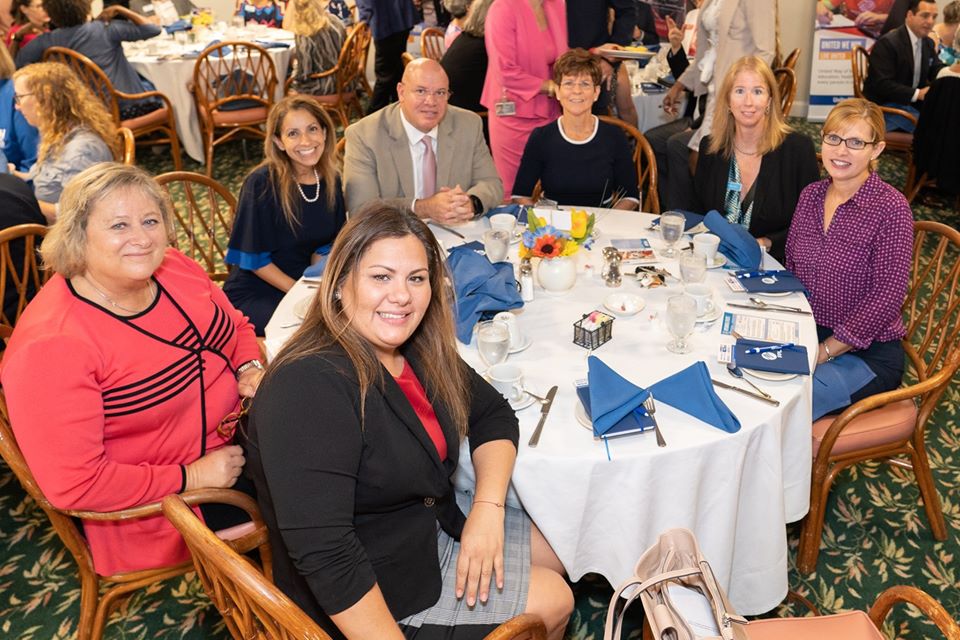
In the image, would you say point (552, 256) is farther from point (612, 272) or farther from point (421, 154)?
point (421, 154)

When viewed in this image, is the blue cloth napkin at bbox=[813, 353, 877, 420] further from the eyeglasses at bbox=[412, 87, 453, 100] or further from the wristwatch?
the eyeglasses at bbox=[412, 87, 453, 100]

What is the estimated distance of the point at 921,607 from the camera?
1.41m

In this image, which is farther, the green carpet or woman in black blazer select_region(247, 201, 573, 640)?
the green carpet

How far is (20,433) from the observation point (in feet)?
5.68

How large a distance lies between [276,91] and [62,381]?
4829mm

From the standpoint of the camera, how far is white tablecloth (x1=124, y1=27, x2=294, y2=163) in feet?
18.8

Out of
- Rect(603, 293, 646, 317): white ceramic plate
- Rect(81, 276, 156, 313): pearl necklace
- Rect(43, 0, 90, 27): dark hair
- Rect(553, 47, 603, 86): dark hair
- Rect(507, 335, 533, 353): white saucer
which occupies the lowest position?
Rect(507, 335, 533, 353): white saucer

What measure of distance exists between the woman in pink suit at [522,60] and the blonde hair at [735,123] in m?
1.14

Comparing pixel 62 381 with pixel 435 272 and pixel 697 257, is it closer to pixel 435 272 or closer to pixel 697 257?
pixel 435 272

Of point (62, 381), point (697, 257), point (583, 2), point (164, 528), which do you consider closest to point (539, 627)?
point (164, 528)

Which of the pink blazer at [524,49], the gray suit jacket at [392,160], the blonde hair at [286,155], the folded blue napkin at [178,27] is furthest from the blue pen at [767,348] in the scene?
the folded blue napkin at [178,27]

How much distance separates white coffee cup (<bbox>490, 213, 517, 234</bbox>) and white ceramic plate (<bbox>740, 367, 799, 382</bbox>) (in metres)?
1.02

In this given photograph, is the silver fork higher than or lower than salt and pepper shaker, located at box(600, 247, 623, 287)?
lower

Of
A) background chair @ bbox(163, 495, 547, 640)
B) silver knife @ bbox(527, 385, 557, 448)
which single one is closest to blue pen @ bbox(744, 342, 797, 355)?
silver knife @ bbox(527, 385, 557, 448)
